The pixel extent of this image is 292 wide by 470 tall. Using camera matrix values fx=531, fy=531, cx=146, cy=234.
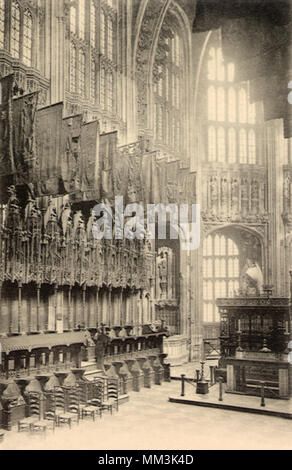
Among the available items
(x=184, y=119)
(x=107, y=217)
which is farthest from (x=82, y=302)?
(x=184, y=119)

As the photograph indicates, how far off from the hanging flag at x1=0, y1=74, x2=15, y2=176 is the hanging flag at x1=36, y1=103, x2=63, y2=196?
71 centimetres

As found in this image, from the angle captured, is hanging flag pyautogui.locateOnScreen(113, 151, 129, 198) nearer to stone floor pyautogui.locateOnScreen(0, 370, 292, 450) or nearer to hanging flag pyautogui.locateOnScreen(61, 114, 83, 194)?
hanging flag pyautogui.locateOnScreen(61, 114, 83, 194)

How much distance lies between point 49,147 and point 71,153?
50 centimetres

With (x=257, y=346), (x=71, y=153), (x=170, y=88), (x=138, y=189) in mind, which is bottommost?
(x=257, y=346)

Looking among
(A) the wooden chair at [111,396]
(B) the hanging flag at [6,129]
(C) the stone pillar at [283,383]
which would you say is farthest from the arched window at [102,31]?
(C) the stone pillar at [283,383]

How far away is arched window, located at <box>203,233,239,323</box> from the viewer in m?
24.1

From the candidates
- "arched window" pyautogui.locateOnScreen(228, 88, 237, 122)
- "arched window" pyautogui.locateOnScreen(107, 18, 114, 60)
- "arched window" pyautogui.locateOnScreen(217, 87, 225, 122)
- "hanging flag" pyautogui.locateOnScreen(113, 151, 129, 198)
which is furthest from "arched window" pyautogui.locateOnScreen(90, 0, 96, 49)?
"arched window" pyautogui.locateOnScreen(228, 88, 237, 122)

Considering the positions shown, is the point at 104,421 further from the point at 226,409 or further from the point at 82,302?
the point at 82,302

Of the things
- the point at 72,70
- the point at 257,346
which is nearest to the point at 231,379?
the point at 257,346

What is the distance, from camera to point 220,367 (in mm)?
14664

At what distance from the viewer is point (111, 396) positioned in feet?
38.7

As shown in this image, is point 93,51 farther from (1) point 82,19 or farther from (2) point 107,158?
(2) point 107,158

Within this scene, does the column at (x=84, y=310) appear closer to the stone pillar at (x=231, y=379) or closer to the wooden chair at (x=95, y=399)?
the wooden chair at (x=95, y=399)
